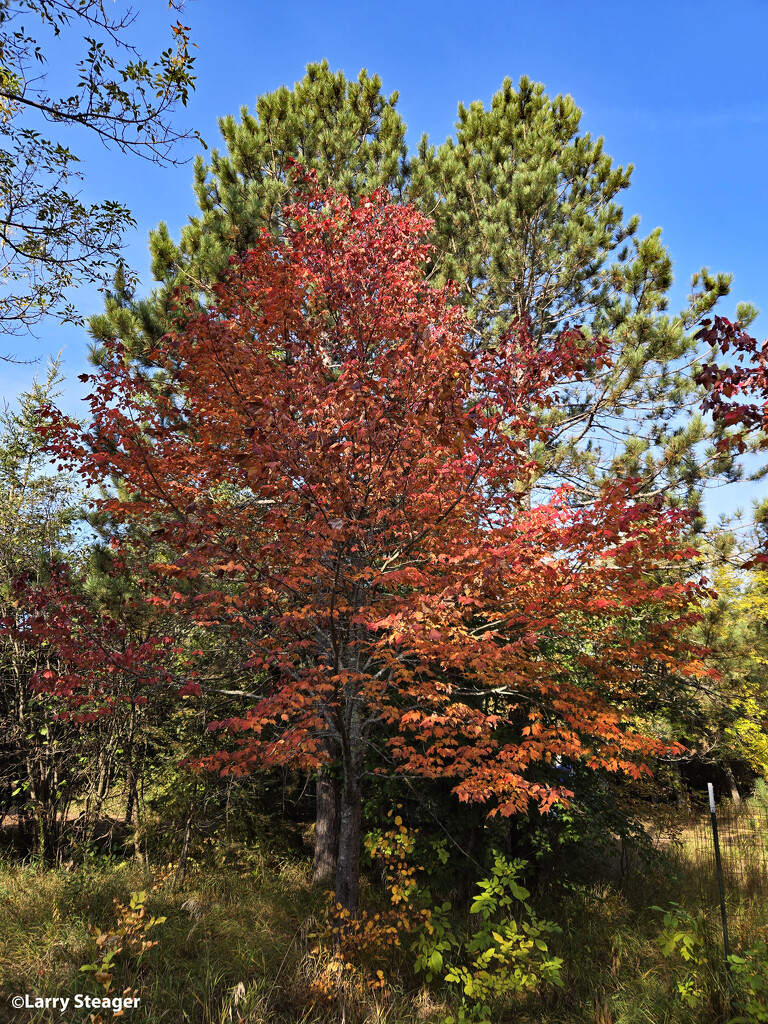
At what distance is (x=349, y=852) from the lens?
7.06 meters

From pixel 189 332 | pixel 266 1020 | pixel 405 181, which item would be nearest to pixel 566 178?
pixel 405 181

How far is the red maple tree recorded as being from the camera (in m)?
5.73

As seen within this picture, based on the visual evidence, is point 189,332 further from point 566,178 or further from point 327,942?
point 566,178

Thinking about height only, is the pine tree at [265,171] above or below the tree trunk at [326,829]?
above

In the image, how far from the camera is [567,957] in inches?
286

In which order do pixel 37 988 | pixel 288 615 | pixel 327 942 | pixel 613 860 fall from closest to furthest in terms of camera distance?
pixel 37 988, pixel 288 615, pixel 327 942, pixel 613 860

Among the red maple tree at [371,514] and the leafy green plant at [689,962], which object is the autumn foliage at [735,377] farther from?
the leafy green plant at [689,962]

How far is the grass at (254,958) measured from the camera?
4.83 m

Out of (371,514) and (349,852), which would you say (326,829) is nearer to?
(349,852)

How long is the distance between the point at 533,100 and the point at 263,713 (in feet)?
45.6

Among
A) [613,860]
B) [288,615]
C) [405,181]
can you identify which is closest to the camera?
[288,615]
